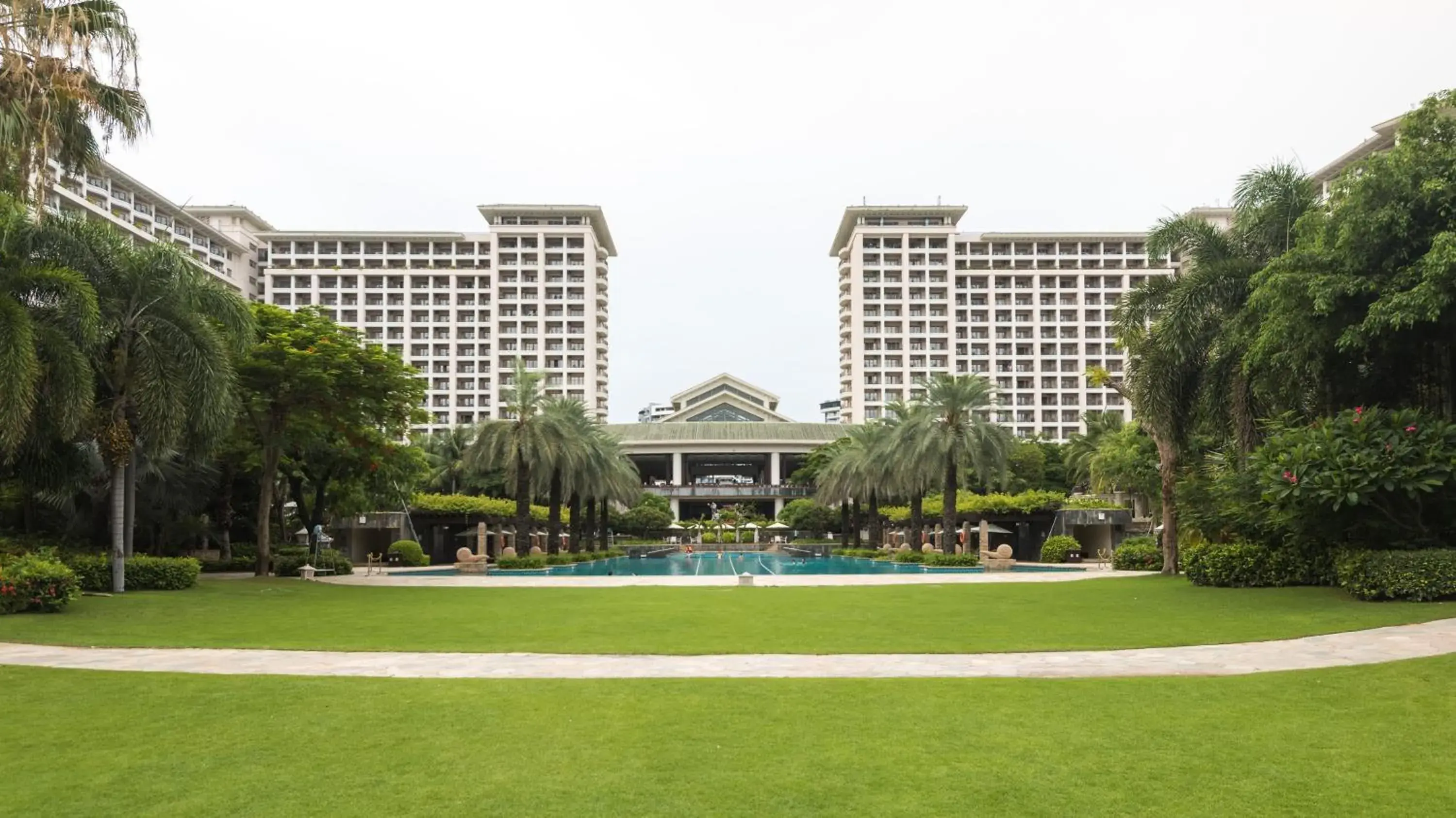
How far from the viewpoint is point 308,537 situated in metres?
41.3

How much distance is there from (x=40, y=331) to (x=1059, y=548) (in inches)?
1597

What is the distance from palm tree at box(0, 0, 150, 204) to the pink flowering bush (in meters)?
20.4

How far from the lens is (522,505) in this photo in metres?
42.8

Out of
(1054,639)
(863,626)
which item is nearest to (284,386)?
(863,626)

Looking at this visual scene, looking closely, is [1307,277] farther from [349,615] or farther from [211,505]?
[211,505]

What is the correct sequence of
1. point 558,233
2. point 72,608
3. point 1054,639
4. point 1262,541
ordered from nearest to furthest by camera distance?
point 1054,639, point 72,608, point 1262,541, point 558,233

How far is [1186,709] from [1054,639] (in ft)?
18.7

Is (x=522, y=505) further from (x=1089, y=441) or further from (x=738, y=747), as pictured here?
(x=1089, y=441)

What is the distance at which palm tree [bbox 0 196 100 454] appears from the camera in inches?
728

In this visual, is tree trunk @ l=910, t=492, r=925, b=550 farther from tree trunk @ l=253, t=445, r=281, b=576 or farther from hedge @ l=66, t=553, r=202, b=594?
hedge @ l=66, t=553, r=202, b=594

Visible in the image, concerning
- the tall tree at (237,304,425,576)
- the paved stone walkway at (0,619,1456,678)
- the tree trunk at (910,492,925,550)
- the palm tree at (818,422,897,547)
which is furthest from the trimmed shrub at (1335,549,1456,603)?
the tree trunk at (910,492,925,550)

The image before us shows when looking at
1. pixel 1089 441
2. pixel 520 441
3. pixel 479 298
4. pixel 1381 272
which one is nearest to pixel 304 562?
pixel 520 441

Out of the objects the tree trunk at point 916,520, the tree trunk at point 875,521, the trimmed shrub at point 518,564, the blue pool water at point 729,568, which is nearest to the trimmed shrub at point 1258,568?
the blue pool water at point 729,568

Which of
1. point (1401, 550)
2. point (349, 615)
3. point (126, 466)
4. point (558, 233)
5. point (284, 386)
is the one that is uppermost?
point (558, 233)
